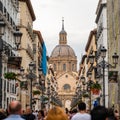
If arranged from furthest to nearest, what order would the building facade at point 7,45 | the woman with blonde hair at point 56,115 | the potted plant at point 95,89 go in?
the building facade at point 7,45, the potted plant at point 95,89, the woman with blonde hair at point 56,115

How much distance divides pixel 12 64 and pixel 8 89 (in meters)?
32.1

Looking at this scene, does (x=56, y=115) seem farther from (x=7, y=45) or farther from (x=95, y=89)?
(x=7, y=45)

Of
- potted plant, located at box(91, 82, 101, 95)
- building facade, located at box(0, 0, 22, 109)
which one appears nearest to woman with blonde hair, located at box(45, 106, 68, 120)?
potted plant, located at box(91, 82, 101, 95)

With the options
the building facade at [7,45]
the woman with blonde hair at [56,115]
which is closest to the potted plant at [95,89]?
the building facade at [7,45]

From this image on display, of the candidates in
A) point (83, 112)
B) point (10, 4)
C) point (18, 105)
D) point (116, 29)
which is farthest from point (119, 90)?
point (18, 105)

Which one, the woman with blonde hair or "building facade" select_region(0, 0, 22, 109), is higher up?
"building facade" select_region(0, 0, 22, 109)

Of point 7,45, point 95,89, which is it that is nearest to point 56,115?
point 95,89

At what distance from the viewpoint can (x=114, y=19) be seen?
197 ft

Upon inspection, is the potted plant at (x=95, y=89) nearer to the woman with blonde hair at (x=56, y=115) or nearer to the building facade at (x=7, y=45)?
the building facade at (x=7, y=45)

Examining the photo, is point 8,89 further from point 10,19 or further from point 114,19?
point 114,19

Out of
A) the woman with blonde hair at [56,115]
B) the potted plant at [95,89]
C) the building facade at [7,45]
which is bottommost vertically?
the woman with blonde hair at [56,115]

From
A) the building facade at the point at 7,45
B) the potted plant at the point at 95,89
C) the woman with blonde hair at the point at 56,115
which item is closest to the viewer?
the woman with blonde hair at the point at 56,115

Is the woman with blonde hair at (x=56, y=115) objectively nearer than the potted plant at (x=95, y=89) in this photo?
Yes

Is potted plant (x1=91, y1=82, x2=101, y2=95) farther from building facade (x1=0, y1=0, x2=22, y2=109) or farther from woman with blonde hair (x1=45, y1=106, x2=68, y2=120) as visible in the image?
woman with blonde hair (x1=45, y1=106, x2=68, y2=120)
